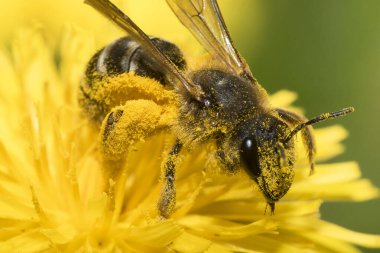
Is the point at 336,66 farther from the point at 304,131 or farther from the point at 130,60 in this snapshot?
the point at 130,60

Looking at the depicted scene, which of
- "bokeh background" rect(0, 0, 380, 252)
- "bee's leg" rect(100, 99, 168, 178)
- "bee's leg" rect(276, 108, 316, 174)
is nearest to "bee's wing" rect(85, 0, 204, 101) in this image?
"bee's leg" rect(100, 99, 168, 178)

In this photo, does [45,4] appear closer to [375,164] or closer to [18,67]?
[18,67]

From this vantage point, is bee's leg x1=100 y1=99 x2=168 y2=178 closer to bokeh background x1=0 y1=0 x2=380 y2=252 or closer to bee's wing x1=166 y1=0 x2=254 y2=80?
bee's wing x1=166 y1=0 x2=254 y2=80

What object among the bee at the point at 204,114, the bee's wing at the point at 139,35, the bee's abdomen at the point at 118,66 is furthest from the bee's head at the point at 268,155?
the bee's abdomen at the point at 118,66

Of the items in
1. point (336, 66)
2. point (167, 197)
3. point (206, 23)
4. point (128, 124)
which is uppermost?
point (336, 66)

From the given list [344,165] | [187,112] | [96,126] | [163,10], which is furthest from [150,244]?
[163,10]

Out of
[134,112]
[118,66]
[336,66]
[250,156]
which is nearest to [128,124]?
[134,112]
